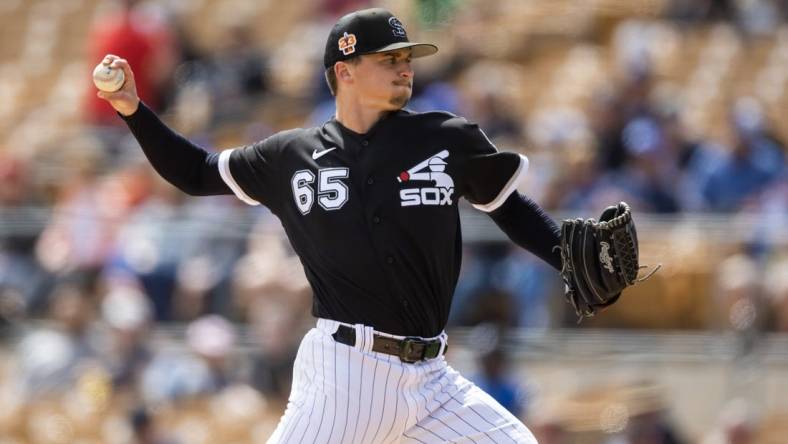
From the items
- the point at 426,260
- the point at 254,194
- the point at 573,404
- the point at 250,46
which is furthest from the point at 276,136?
the point at 250,46

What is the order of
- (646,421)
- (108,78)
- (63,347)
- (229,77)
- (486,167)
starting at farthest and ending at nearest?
1. (229,77)
2. (63,347)
3. (646,421)
4. (108,78)
5. (486,167)

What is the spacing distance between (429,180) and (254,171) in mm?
649

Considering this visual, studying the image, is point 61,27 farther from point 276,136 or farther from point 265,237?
point 276,136

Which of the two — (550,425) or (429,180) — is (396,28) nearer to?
(429,180)

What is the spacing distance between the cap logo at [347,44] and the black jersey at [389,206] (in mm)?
252

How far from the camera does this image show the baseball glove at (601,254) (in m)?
4.89

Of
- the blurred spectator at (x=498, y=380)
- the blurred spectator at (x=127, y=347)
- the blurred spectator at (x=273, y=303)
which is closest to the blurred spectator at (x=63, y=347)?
the blurred spectator at (x=127, y=347)

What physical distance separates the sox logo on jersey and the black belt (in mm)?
436

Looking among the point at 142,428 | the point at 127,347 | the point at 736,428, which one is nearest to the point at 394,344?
the point at 736,428

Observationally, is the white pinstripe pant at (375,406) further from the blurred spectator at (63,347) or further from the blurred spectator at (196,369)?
the blurred spectator at (63,347)

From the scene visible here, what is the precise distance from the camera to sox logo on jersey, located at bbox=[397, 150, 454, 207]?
487 cm

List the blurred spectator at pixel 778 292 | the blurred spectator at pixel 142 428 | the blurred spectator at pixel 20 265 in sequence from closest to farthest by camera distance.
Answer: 1. the blurred spectator at pixel 778 292
2. the blurred spectator at pixel 142 428
3. the blurred spectator at pixel 20 265

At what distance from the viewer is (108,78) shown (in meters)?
5.09

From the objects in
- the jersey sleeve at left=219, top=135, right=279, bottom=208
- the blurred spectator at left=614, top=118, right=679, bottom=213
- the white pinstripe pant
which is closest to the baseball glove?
the white pinstripe pant
